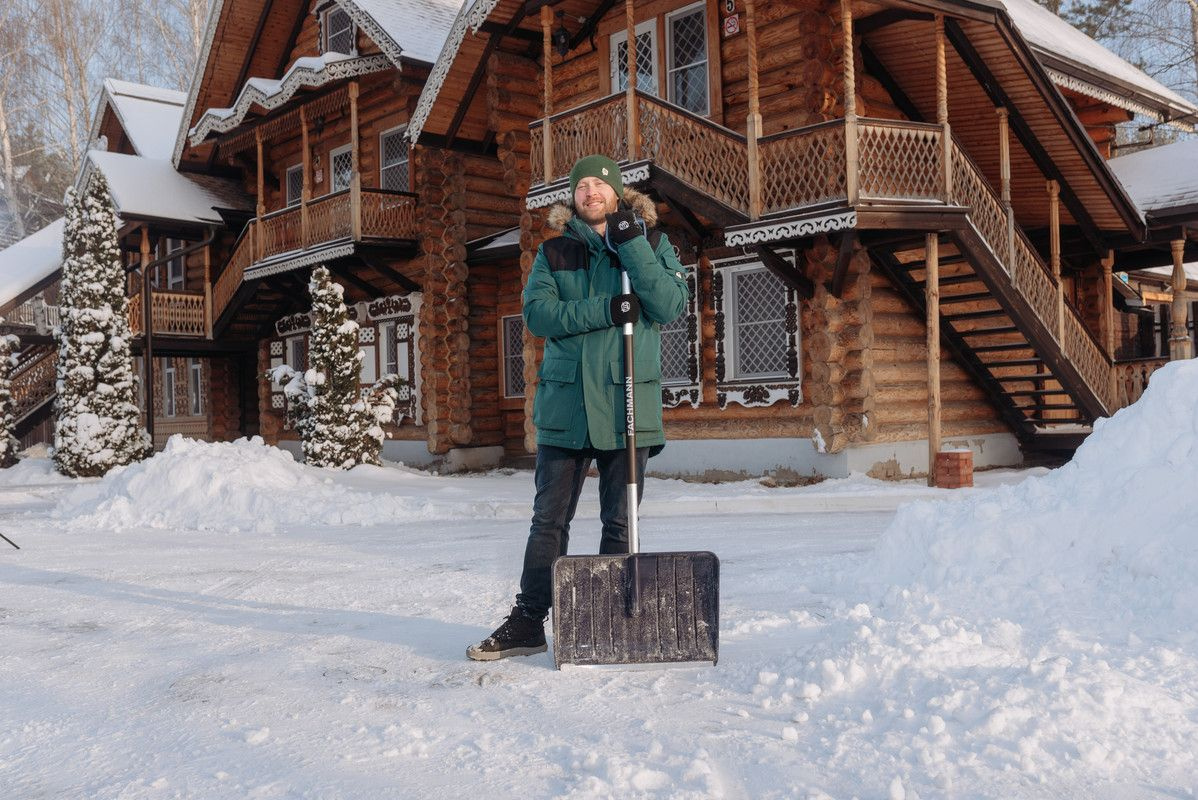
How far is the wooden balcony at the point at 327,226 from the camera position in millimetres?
18375

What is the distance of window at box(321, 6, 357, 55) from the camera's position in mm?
20719

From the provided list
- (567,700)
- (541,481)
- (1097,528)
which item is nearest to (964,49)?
(1097,528)

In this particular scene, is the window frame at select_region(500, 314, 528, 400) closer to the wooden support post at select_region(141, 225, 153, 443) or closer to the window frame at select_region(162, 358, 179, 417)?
the wooden support post at select_region(141, 225, 153, 443)

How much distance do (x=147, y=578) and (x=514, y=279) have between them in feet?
41.6

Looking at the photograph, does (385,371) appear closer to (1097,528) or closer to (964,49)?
(964,49)

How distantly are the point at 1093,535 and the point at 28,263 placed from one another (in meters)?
25.8

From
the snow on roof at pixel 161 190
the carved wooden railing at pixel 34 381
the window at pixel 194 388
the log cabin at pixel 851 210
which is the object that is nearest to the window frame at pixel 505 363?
the log cabin at pixel 851 210

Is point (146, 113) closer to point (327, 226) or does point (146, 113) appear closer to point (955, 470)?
point (327, 226)

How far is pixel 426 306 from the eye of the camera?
1870 centimetres

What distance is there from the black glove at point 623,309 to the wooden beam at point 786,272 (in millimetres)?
8524

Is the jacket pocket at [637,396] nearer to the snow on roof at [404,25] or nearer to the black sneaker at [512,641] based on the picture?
the black sneaker at [512,641]

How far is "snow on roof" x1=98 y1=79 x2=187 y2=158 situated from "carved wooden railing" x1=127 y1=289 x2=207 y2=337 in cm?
523

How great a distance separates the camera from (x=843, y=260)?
41.3 ft

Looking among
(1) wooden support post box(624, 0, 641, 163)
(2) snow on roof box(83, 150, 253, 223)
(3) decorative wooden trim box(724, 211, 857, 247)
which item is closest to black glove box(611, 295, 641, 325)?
(3) decorative wooden trim box(724, 211, 857, 247)
